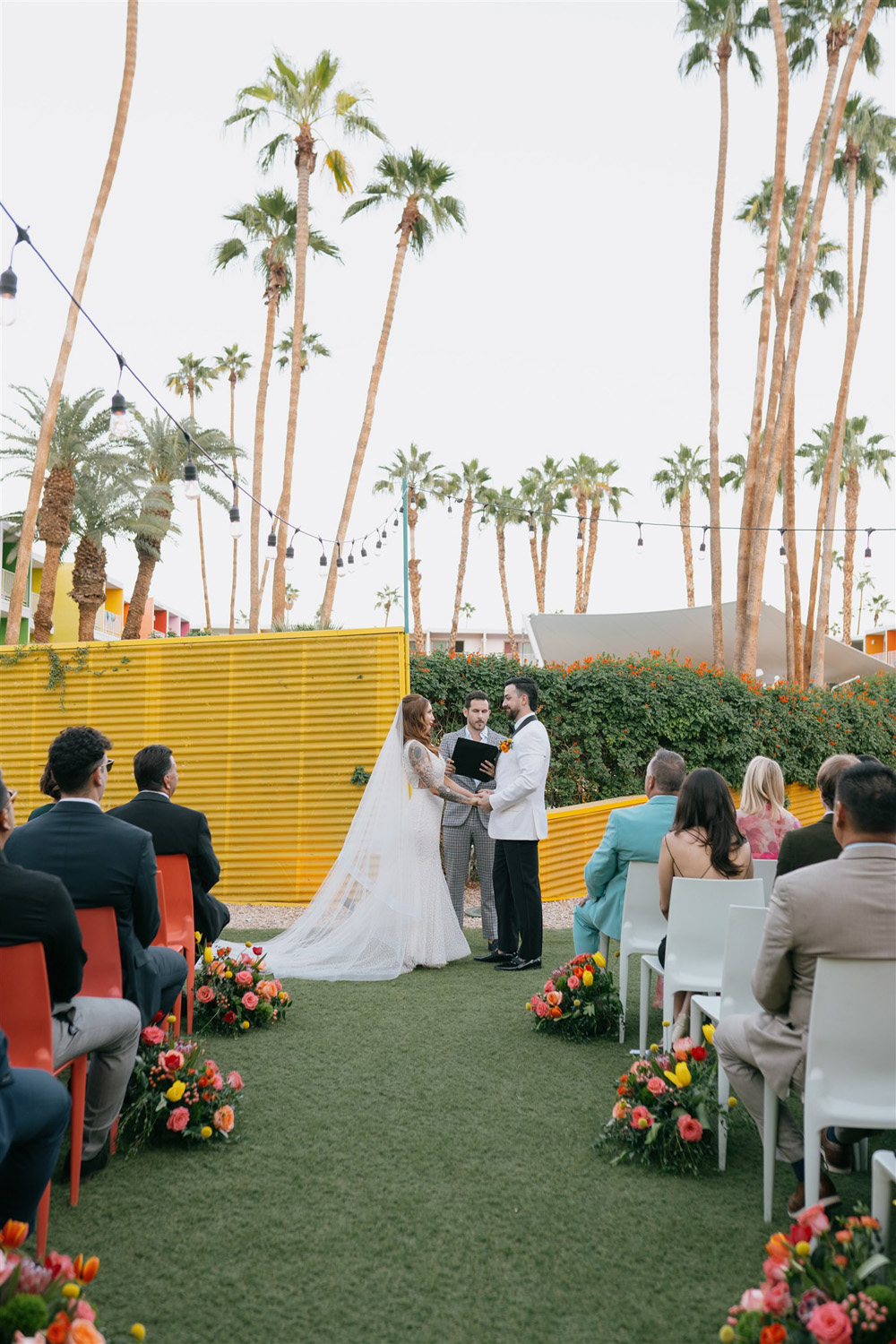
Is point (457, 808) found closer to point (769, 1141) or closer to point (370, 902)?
point (370, 902)

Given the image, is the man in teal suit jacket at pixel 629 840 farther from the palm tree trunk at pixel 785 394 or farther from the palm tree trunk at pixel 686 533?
the palm tree trunk at pixel 686 533

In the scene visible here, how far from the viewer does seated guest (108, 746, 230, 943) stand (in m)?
5.27

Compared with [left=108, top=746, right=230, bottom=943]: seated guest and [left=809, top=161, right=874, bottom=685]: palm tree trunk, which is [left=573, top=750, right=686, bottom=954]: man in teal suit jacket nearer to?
[left=108, top=746, right=230, bottom=943]: seated guest

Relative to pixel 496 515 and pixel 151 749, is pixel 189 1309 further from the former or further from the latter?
pixel 496 515

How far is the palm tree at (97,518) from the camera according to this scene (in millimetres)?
27500

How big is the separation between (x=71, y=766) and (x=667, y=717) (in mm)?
9510

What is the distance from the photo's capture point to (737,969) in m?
3.85

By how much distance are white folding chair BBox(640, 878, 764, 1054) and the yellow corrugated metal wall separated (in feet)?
20.8

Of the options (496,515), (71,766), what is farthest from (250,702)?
(496,515)

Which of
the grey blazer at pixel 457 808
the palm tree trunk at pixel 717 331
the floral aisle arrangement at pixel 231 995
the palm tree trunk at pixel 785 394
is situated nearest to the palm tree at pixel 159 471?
the palm tree trunk at pixel 717 331

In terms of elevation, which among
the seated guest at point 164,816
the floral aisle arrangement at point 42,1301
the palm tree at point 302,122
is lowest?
the floral aisle arrangement at point 42,1301

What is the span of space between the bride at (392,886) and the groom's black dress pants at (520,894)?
369 millimetres

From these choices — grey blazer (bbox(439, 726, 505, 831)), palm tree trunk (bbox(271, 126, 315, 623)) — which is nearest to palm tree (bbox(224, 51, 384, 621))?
palm tree trunk (bbox(271, 126, 315, 623))

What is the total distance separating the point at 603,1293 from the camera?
2.85 metres
